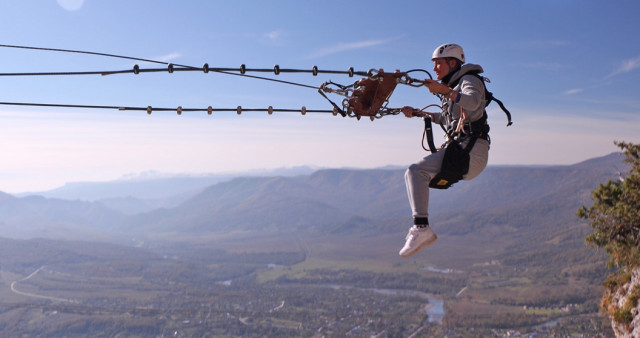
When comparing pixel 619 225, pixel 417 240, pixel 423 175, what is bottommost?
pixel 619 225

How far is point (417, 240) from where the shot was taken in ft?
32.5

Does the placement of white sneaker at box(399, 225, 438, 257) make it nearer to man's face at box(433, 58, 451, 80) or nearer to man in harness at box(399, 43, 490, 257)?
man in harness at box(399, 43, 490, 257)

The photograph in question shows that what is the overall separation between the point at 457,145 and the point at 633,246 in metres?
18.8

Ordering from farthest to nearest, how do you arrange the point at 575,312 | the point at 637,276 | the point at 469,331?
the point at 575,312
the point at 469,331
the point at 637,276

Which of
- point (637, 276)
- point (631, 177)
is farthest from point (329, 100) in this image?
point (631, 177)

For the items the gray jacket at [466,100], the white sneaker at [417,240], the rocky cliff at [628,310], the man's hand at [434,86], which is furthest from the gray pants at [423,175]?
the rocky cliff at [628,310]

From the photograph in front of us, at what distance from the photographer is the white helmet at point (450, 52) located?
10.2m

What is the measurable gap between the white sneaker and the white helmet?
320cm

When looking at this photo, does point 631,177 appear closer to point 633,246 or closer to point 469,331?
point 633,246

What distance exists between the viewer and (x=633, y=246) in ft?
80.4

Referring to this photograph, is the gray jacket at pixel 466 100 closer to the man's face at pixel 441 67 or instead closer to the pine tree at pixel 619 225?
the man's face at pixel 441 67

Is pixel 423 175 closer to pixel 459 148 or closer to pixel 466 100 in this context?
pixel 459 148

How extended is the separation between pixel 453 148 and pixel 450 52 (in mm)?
1787

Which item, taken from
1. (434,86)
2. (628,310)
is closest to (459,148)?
(434,86)
